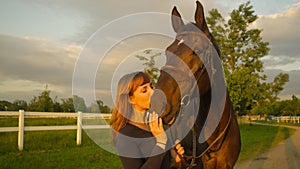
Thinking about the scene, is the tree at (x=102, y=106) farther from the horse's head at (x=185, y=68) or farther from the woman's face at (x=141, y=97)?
the horse's head at (x=185, y=68)

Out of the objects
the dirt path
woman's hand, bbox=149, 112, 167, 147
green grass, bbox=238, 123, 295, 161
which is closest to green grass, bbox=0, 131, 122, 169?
the dirt path

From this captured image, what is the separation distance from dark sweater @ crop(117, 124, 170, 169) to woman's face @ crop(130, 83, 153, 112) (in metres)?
0.21

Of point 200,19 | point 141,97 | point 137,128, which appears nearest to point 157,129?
point 137,128

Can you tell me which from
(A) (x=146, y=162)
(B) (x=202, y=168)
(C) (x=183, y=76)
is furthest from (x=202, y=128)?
(A) (x=146, y=162)

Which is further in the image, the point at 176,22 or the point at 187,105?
the point at 176,22

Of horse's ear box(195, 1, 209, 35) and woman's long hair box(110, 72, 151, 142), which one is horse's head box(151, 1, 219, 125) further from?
woman's long hair box(110, 72, 151, 142)

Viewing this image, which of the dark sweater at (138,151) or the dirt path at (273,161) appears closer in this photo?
the dark sweater at (138,151)

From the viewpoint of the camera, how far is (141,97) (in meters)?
2.63

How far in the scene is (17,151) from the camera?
10.1 metres

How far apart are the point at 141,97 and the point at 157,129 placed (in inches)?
11.6

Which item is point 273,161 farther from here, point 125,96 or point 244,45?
point 244,45

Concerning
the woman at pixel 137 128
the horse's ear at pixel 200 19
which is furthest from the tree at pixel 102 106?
the horse's ear at pixel 200 19

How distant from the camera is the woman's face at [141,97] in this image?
2.62 meters

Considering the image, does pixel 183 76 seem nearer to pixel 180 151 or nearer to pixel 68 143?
pixel 180 151
